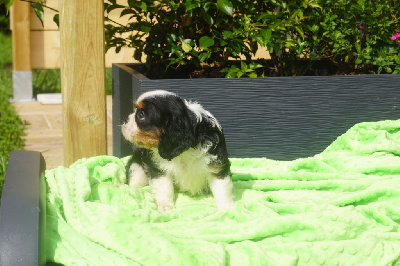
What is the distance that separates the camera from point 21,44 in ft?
22.6

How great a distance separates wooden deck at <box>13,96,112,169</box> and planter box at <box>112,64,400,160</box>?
61.9 inches

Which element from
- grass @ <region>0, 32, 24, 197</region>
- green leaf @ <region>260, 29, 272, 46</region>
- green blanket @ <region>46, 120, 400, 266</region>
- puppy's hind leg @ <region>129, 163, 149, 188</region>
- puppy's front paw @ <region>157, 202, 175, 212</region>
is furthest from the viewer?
grass @ <region>0, 32, 24, 197</region>

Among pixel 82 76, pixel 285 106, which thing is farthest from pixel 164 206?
pixel 285 106

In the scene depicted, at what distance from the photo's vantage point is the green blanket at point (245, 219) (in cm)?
205

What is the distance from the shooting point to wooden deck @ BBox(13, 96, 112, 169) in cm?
509

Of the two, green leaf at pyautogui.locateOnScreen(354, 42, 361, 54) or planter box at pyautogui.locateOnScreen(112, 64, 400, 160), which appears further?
green leaf at pyautogui.locateOnScreen(354, 42, 361, 54)

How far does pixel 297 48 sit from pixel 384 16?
0.86 m

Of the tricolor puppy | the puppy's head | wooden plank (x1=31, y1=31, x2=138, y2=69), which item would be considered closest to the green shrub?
the tricolor puppy

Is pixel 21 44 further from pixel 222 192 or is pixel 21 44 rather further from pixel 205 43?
pixel 222 192

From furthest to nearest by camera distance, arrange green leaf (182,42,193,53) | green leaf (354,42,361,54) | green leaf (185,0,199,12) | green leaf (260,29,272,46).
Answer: green leaf (354,42,361,54) → green leaf (182,42,193,53) → green leaf (260,29,272,46) → green leaf (185,0,199,12)

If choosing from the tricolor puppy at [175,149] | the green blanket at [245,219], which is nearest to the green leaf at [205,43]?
the green blanket at [245,219]

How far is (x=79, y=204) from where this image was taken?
2326 mm

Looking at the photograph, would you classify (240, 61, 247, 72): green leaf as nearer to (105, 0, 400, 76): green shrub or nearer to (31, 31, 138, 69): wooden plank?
(105, 0, 400, 76): green shrub

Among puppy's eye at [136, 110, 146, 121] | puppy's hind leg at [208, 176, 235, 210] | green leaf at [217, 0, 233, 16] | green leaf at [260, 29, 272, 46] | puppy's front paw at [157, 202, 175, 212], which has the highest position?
green leaf at [217, 0, 233, 16]
